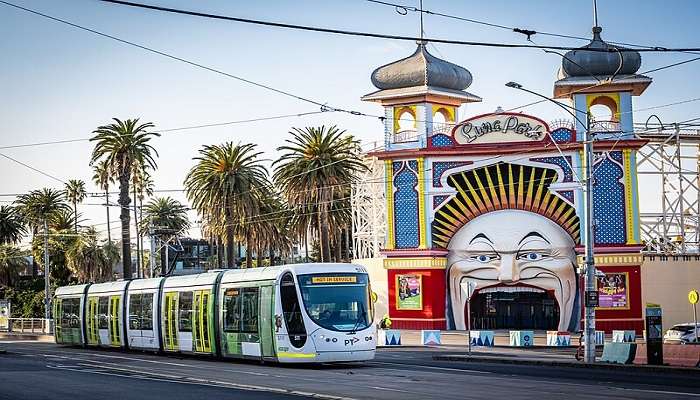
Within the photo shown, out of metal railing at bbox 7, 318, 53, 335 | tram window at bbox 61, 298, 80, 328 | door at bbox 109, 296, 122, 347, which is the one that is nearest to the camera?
door at bbox 109, 296, 122, 347

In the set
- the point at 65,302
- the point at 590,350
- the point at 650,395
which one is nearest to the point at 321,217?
the point at 65,302

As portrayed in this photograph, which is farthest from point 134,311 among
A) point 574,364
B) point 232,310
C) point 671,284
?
point 671,284

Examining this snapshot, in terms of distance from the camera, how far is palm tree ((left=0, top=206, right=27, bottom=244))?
108312 millimetres

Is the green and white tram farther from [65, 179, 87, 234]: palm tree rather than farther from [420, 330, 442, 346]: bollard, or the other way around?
[65, 179, 87, 234]: palm tree

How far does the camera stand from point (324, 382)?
25375 millimetres

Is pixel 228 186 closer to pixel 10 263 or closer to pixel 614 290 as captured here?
pixel 614 290

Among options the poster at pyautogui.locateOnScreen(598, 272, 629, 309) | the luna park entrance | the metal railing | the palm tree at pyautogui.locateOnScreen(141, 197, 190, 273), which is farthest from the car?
the palm tree at pyautogui.locateOnScreen(141, 197, 190, 273)

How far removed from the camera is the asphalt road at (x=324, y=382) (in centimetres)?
2177

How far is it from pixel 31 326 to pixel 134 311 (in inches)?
1538

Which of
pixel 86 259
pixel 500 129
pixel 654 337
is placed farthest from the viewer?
pixel 86 259

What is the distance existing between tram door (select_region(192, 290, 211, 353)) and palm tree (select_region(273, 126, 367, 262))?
1029 inches

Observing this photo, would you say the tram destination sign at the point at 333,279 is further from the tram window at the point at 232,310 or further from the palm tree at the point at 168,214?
the palm tree at the point at 168,214

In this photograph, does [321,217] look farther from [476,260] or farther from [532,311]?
[532,311]

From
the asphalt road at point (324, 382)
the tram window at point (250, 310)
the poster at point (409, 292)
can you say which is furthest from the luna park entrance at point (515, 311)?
the tram window at point (250, 310)
